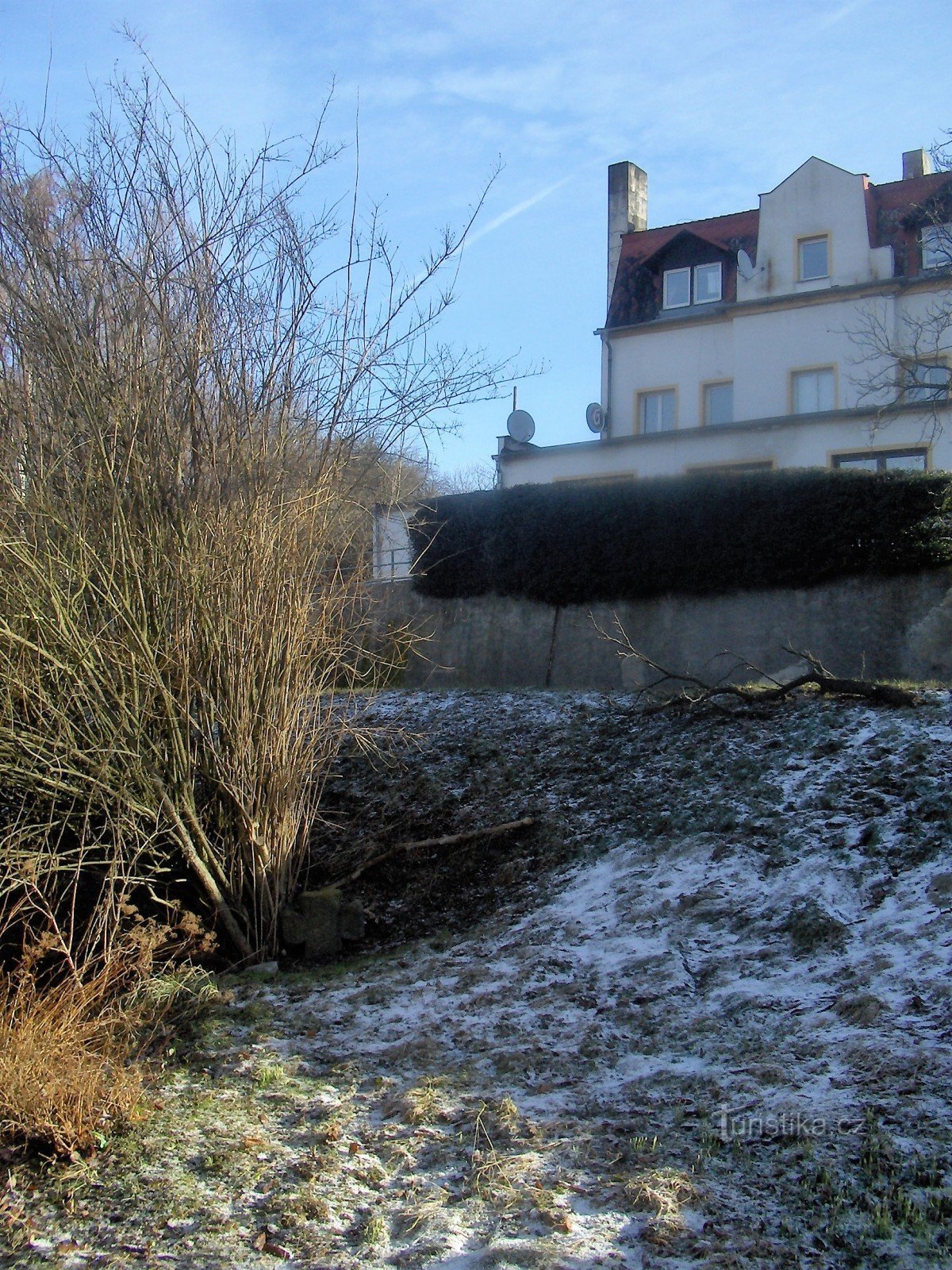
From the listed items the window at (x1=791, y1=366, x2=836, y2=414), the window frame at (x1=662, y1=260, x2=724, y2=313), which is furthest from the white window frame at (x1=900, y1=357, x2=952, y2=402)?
the window frame at (x1=662, y1=260, x2=724, y2=313)

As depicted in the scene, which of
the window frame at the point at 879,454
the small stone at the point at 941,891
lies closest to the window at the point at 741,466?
the window frame at the point at 879,454

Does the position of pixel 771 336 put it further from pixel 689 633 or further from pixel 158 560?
pixel 158 560

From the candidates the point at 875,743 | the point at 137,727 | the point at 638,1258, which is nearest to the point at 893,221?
the point at 875,743

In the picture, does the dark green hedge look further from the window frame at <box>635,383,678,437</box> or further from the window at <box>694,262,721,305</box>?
the window at <box>694,262,721,305</box>

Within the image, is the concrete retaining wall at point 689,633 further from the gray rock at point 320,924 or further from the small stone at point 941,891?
the small stone at point 941,891

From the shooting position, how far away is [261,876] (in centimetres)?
768

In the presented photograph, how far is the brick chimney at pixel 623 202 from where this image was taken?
26969mm

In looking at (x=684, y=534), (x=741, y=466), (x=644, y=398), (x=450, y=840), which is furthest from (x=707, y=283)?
(x=450, y=840)

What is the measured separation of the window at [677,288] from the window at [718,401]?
2243 mm

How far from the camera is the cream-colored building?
2019cm

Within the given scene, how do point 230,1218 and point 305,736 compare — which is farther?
point 305,736

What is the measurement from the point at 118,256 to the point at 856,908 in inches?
232

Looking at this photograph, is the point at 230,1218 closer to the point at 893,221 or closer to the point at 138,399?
the point at 138,399

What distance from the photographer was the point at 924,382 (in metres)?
16.8
